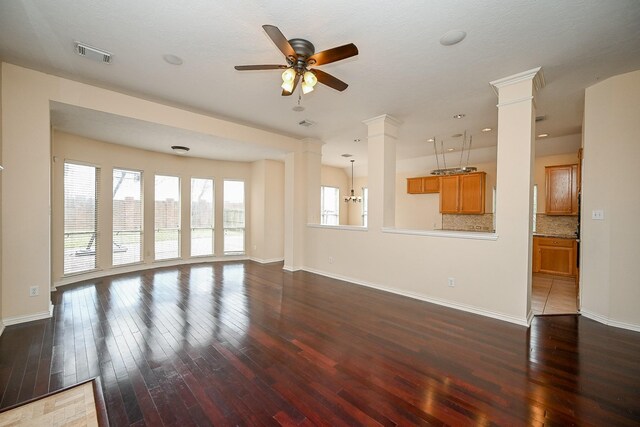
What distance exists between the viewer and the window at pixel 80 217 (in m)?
4.89

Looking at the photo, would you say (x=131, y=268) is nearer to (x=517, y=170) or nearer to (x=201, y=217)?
(x=201, y=217)

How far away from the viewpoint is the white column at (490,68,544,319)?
122 inches

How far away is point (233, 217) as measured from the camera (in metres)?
7.54

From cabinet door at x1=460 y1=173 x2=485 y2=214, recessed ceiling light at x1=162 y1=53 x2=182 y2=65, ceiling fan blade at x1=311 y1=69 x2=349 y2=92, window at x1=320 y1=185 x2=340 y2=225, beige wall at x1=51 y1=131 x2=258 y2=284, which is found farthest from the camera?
window at x1=320 y1=185 x2=340 y2=225

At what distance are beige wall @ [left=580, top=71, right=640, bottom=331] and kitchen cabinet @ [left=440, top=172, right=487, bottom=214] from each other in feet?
10.3

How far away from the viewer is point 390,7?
211 centimetres

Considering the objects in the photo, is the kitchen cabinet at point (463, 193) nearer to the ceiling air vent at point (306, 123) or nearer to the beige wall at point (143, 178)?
the ceiling air vent at point (306, 123)

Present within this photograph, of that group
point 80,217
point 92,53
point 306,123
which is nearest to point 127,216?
point 80,217

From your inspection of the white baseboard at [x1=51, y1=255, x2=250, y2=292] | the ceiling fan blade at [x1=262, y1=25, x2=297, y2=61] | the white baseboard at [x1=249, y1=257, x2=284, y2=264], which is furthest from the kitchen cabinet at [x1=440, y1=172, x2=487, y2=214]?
the ceiling fan blade at [x1=262, y1=25, x2=297, y2=61]

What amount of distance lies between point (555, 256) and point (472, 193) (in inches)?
84.4

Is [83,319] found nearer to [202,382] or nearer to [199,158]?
[202,382]

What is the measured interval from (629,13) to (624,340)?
316cm

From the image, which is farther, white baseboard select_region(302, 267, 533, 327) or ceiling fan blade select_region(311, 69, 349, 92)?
white baseboard select_region(302, 267, 533, 327)

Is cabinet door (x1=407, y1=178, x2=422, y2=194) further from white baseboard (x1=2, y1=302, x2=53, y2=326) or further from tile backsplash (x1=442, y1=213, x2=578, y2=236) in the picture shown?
white baseboard (x1=2, y1=302, x2=53, y2=326)
